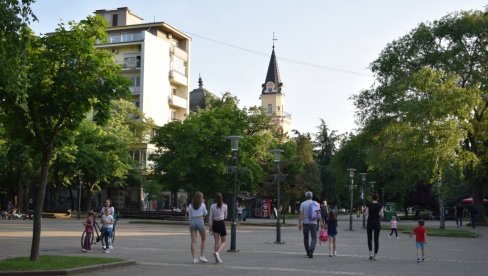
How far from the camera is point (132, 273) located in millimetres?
12914

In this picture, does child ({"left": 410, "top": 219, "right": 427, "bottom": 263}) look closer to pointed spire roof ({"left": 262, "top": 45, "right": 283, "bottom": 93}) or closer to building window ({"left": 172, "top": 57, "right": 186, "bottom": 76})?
building window ({"left": 172, "top": 57, "right": 186, "bottom": 76})

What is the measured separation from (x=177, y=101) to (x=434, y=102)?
153ft

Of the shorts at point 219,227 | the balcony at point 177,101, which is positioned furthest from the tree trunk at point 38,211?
the balcony at point 177,101

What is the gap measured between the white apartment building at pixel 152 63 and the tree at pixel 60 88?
5359 centimetres

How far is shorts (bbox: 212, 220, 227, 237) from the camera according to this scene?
15695 mm

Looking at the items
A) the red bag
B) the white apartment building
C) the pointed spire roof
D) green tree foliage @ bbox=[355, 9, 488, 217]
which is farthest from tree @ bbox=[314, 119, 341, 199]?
the red bag

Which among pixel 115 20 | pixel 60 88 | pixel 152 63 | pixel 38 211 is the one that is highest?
pixel 115 20

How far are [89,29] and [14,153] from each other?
3910cm

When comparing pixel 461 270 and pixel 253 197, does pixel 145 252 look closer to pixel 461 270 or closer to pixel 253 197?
pixel 461 270

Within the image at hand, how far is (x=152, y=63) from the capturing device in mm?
73562

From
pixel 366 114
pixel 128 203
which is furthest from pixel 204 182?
pixel 128 203

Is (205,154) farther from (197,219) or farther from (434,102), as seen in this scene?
(197,219)

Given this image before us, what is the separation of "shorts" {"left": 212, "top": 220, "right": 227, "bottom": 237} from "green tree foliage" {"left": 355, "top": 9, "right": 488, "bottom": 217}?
23.5m

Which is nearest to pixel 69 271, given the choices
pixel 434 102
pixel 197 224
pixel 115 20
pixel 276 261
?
pixel 197 224
